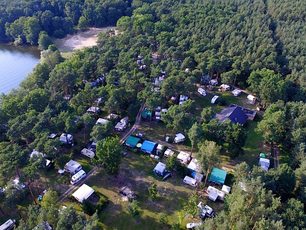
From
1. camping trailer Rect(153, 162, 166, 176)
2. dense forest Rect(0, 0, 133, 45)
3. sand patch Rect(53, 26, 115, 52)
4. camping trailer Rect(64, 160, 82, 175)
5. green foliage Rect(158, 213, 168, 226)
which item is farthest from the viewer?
dense forest Rect(0, 0, 133, 45)

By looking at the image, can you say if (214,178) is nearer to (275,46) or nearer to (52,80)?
(52,80)

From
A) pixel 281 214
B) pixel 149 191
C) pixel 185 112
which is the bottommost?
pixel 149 191

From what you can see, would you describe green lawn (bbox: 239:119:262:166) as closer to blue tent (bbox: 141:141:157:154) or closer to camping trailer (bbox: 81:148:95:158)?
blue tent (bbox: 141:141:157:154)

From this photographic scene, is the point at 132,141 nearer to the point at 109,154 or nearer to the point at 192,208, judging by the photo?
the point at 109,154

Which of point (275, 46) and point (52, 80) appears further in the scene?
point (275, 46)

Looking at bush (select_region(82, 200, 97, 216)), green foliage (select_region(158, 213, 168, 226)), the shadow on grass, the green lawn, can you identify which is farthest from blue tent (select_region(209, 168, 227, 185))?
bush (select_region(82, 200, 97, 216))

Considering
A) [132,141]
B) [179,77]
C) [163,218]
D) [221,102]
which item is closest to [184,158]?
[132,141]

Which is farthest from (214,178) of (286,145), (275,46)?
(275,46)
